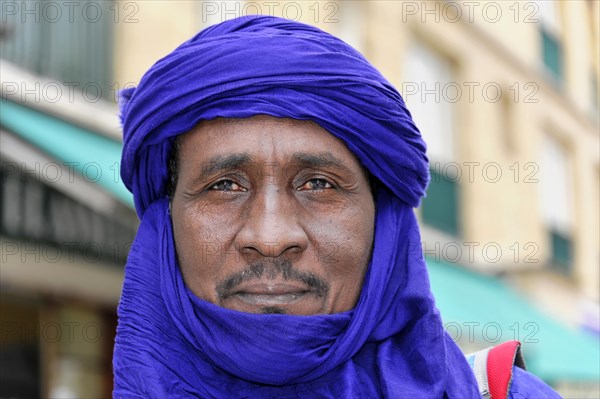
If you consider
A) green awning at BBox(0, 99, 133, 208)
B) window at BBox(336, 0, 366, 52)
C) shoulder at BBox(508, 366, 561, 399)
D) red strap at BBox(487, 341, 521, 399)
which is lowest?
shoulder at BBox(508, 366, 561, 399)

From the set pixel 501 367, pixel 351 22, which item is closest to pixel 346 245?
pixel 501 367

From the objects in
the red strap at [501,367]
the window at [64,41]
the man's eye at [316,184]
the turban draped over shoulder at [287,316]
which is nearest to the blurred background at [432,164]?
the window at [64,41]

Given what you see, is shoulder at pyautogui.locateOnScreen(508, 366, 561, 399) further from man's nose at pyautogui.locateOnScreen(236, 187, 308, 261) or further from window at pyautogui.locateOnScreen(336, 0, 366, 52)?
window at pyautogui.locateOnScreen(336, 0, 366, 52)

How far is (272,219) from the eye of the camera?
164 centimetres

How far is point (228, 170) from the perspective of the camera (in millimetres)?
1699

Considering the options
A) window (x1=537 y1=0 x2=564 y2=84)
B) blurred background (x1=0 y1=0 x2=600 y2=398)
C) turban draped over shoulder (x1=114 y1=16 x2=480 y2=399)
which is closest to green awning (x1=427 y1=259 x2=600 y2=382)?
blurred background (x1=0 y1=0 x2=600 y2=398)

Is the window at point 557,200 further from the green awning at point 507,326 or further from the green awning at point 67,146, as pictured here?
the green awning at point 67,146

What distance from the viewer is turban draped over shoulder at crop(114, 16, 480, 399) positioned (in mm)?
1646

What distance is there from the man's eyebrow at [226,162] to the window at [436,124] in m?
8.28

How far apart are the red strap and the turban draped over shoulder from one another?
0.08 metres

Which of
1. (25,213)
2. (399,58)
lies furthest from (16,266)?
(399,58)

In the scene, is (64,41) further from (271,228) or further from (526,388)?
(526,388)

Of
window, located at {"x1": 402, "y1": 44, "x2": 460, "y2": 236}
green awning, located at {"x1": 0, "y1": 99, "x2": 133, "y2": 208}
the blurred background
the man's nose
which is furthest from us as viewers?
window, located at {"x1": 402, "y1": 44, "x2": 460, "y2": 236}

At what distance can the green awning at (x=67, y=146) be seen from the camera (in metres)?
4.80
